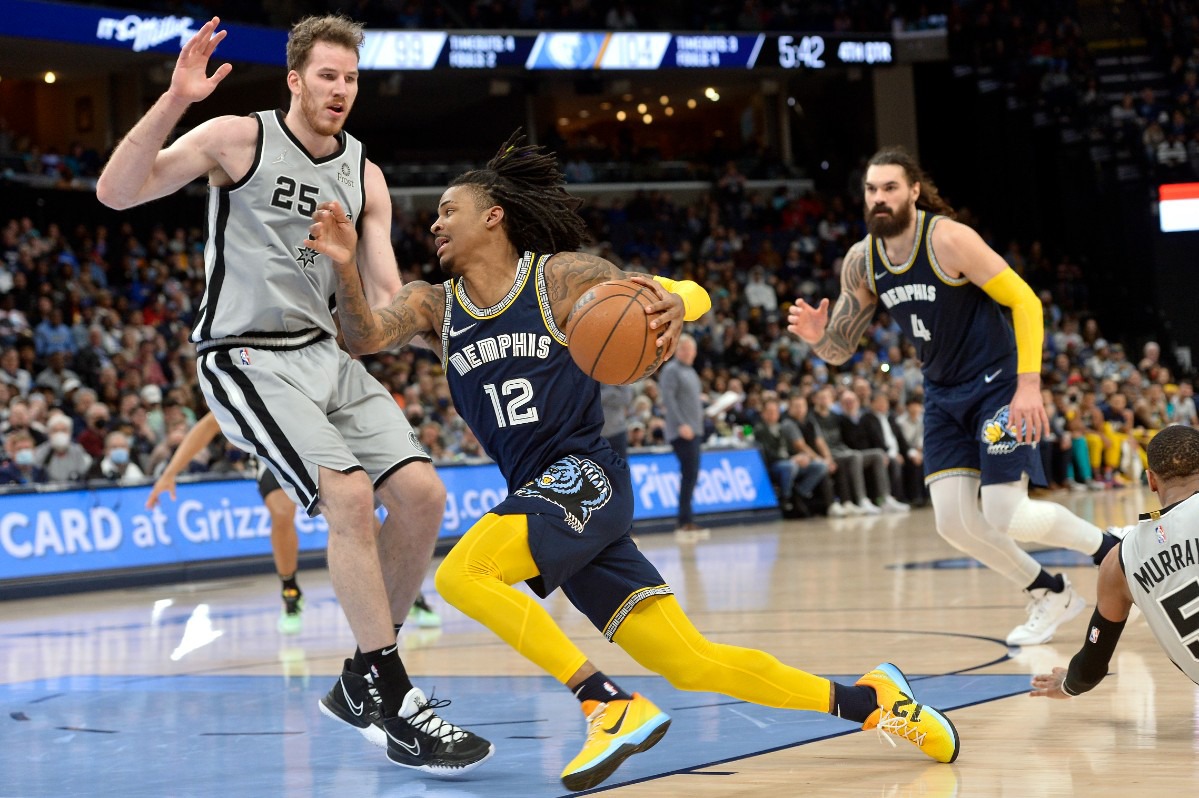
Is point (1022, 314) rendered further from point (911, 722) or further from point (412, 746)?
point (412, 746)

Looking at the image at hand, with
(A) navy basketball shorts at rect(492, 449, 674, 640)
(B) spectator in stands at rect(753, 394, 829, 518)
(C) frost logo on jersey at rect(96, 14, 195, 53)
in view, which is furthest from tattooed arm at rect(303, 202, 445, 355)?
(C) frost logo on jersey at rect(96, 14, 195, 53)

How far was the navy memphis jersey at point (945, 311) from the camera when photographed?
20.1ft

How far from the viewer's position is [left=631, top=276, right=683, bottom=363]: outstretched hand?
3.78 meters

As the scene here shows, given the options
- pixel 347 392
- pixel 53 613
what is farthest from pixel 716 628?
pixel 53 613

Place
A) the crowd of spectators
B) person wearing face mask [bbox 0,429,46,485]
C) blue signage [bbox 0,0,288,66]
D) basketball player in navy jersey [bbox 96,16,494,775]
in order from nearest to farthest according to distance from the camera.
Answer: basketball player in navy jersey [bbox 96,16,494,775]
person wearing face mask [bbox 0,429,46,485]
the crowd of spectators
blue signage [bbox 0,0,288,66]

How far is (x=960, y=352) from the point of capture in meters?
6.20

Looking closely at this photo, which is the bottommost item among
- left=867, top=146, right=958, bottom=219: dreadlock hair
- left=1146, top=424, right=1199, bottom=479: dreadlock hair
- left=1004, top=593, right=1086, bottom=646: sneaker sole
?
left=1004, top=593, right=1086, bottom=646: sneaker sole

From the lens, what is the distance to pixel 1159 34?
27.3 meters

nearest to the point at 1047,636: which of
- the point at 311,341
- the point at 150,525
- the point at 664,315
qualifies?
the point at 664,315

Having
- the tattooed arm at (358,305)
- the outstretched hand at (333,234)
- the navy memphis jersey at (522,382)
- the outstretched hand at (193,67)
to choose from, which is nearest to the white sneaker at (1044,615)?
the navy memphis jersey at (522,382)

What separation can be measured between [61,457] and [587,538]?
9.29 metres

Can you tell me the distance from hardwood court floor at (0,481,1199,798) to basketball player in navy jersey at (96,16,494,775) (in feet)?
1.53

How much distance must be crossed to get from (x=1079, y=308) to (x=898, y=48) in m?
6.26

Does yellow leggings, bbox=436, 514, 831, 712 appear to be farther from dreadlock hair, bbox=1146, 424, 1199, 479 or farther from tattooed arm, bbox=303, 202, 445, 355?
dreadlock hair, bbox=1146, 424, 1199, 479
